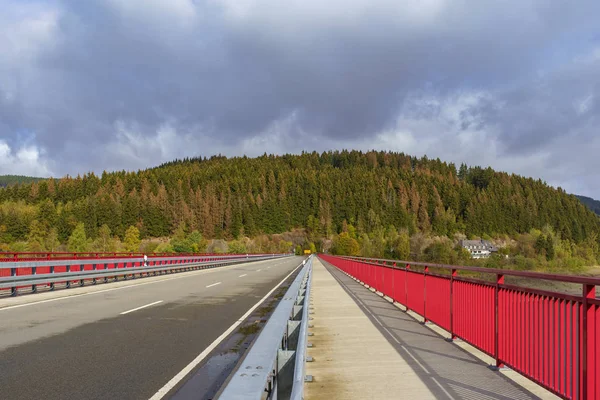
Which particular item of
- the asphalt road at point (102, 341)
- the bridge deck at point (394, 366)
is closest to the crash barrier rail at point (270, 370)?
the bridge deck at point (394, 366)

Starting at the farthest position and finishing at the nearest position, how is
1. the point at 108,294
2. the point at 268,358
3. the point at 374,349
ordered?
the point at 108,294
the point at 374,349
the point at 268,358

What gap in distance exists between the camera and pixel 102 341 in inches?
318

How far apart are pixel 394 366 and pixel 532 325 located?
6.86ft

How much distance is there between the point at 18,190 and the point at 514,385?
193494 mm

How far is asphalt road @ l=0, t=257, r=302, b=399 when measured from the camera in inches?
221

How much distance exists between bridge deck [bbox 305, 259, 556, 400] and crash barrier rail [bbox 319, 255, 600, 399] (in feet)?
1.08

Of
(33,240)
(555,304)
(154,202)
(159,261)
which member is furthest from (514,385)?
(154,202)

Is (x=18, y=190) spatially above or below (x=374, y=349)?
above

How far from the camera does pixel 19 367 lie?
6.32m

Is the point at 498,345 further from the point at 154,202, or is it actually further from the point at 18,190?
the point at 18,190

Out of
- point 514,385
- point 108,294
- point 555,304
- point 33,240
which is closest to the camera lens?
point 555,304

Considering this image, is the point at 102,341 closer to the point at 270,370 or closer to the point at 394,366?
the point at 394,366

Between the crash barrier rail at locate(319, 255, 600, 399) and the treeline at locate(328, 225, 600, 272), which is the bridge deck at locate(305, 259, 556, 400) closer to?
the crash barrier rail at locate(319, 255, 600, 399)

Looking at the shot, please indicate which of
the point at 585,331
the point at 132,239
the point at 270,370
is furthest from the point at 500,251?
the point at 270,370
